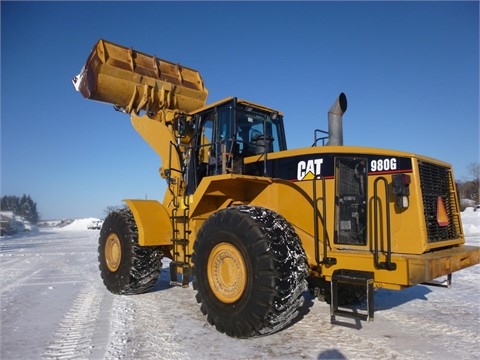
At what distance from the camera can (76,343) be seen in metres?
4.35

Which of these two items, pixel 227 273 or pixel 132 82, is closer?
pixel 227 273

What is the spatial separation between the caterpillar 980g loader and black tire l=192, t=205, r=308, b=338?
0.01 m

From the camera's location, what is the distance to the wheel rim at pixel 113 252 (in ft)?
23.0

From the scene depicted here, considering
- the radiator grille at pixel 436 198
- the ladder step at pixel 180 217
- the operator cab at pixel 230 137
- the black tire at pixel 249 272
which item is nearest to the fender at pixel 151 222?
the ladder step at pixel 180 217

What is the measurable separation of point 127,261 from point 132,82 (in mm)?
3424

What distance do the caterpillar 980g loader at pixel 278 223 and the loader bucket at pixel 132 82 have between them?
1.05m

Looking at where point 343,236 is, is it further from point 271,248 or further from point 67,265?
point 67,265

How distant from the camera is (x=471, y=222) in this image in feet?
79.1

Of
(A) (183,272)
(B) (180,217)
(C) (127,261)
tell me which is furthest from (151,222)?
(A) (183,272)

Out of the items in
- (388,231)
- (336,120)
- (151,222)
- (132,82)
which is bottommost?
(388,231)

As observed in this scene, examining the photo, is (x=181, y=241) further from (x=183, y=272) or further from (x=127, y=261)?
(x=127, y=261)

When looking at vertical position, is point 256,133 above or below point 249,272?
above

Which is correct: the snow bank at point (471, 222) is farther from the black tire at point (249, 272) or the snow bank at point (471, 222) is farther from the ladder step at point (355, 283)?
the black tire at point (249, 272)

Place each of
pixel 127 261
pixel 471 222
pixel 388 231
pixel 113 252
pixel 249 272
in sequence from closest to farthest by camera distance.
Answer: pixel 388 231, pixel 249 272, pixel 127 261, pixel 113 252, pixel 471 222
